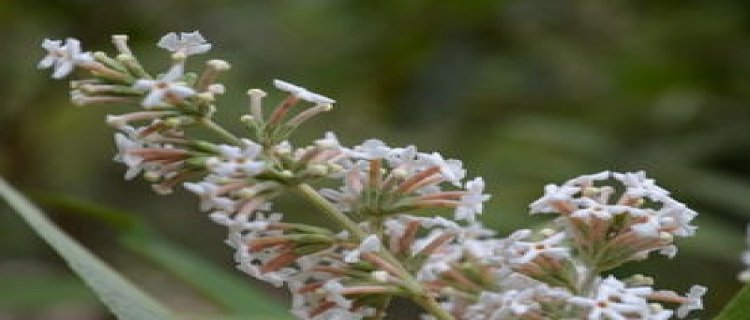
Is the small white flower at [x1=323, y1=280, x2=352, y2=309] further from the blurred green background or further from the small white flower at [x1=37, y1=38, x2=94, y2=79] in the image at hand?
the blurred green background

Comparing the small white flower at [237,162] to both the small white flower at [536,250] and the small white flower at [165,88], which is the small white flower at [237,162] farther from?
the small white flower at [536,250]

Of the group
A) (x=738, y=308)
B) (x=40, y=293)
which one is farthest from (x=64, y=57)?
(x=40, y=293)

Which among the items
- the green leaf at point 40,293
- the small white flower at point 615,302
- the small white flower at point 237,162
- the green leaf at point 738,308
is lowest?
the small white flower at point 615,302

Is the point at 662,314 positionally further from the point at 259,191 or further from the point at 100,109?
the point at 100,109

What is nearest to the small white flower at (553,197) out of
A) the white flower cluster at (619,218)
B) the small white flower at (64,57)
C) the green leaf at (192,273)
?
the white flower cluster at (619,218)

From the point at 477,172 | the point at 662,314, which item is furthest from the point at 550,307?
the point at 477,172

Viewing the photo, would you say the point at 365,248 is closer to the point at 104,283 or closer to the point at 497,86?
the point at 104,283
